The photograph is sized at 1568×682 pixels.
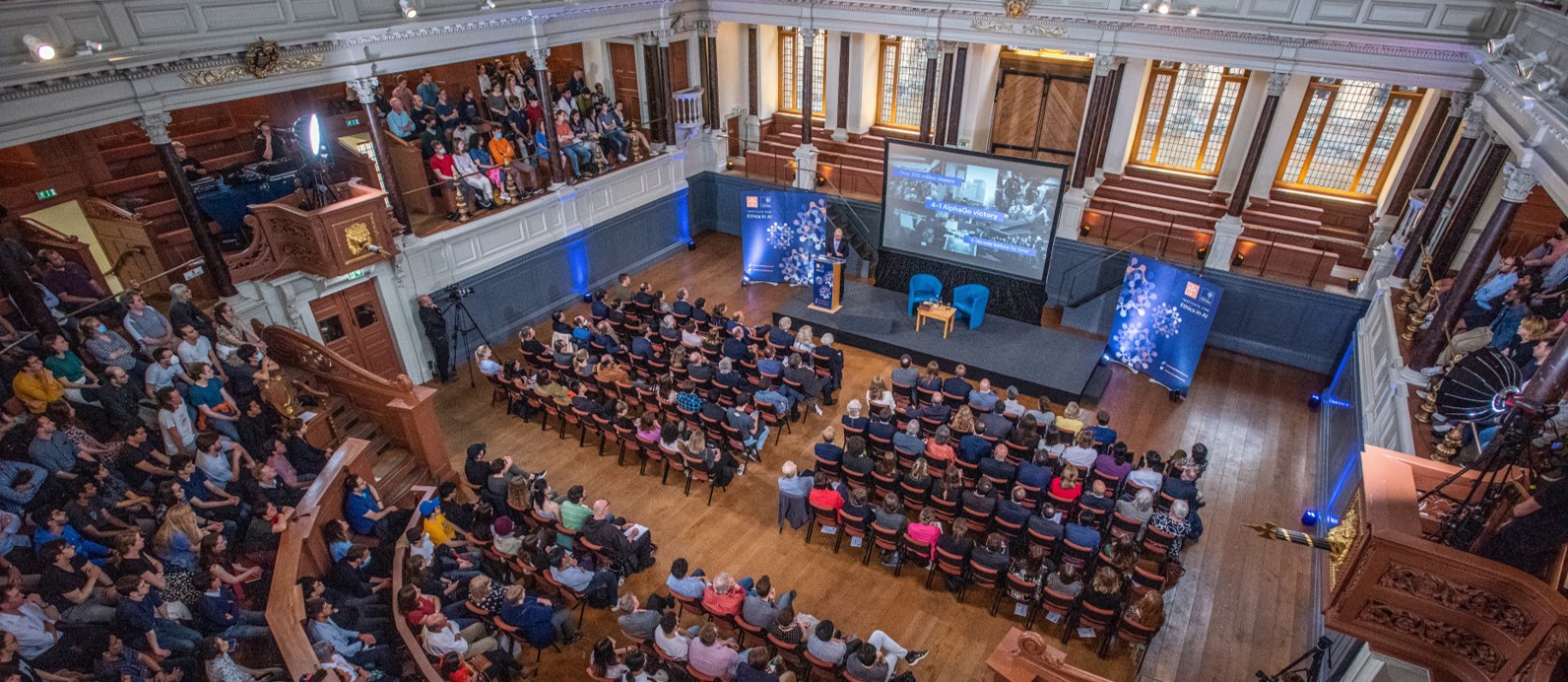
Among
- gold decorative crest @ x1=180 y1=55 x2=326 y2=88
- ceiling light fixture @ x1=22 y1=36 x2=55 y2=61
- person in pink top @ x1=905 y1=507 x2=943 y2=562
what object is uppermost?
ceiling light fixture @ x1=22 y1=36 x2=55 y2=61

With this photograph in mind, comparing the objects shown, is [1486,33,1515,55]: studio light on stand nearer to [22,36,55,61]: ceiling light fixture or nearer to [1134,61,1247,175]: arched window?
[1134,61,1247,175]: arched window

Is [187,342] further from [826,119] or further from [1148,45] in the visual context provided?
[1148,45]

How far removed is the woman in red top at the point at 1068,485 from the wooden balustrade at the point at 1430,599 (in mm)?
3148

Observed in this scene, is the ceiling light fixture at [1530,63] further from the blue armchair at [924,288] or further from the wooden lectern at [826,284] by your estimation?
the wooden lectern at [826,284]

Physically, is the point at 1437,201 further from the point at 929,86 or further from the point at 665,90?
the point at 665,90

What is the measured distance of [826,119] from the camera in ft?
52.5

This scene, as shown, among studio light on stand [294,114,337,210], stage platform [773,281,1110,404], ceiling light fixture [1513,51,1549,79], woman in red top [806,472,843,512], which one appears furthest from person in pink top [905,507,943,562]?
studio light on stand [294,114,337,210]

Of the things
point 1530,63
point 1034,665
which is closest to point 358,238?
point 1034,665

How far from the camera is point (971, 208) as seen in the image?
482 inches

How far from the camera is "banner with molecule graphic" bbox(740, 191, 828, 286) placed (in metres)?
13.2

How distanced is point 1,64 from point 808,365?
875cm

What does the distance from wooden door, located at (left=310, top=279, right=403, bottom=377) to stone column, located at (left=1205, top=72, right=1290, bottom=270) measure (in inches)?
488

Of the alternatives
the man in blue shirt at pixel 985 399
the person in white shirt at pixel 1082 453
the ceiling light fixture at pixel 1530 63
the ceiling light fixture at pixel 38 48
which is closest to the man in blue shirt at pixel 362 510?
the ceiling light fixture at pixel 38 48

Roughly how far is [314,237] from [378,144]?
5.92ft
